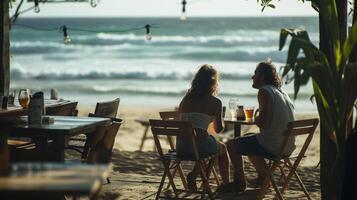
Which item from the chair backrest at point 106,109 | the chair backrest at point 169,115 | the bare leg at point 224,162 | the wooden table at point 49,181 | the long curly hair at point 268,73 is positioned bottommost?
the bare leg at point 224,162

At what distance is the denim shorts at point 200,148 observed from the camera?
5.80 metres

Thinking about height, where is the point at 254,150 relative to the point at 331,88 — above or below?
below

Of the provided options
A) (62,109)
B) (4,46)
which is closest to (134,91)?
(4,46)

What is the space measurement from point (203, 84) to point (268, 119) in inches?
23.4

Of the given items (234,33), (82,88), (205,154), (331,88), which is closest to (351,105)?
(331,88)

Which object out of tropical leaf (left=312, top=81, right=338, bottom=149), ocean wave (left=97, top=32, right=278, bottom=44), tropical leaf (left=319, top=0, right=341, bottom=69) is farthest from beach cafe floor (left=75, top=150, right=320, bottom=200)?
ocean wave (left=97, top=32, right=278, bottom=44)

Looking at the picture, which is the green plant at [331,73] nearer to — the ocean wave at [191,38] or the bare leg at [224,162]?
the bare leg at [224,162]

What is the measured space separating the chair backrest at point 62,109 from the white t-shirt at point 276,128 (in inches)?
73.0

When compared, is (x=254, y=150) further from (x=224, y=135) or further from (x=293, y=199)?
(x=224, y=135)

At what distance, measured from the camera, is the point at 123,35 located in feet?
127

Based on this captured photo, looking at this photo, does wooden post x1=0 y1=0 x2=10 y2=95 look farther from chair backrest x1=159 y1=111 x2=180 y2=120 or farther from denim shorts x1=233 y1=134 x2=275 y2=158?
denim shorts x1=233 y1=134 x2=275 y2=158

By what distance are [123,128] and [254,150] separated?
26.8 feet

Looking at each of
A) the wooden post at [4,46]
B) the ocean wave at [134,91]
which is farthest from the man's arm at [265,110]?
the ocean wave at [134,91]

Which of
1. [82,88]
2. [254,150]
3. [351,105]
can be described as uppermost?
[351,105]
